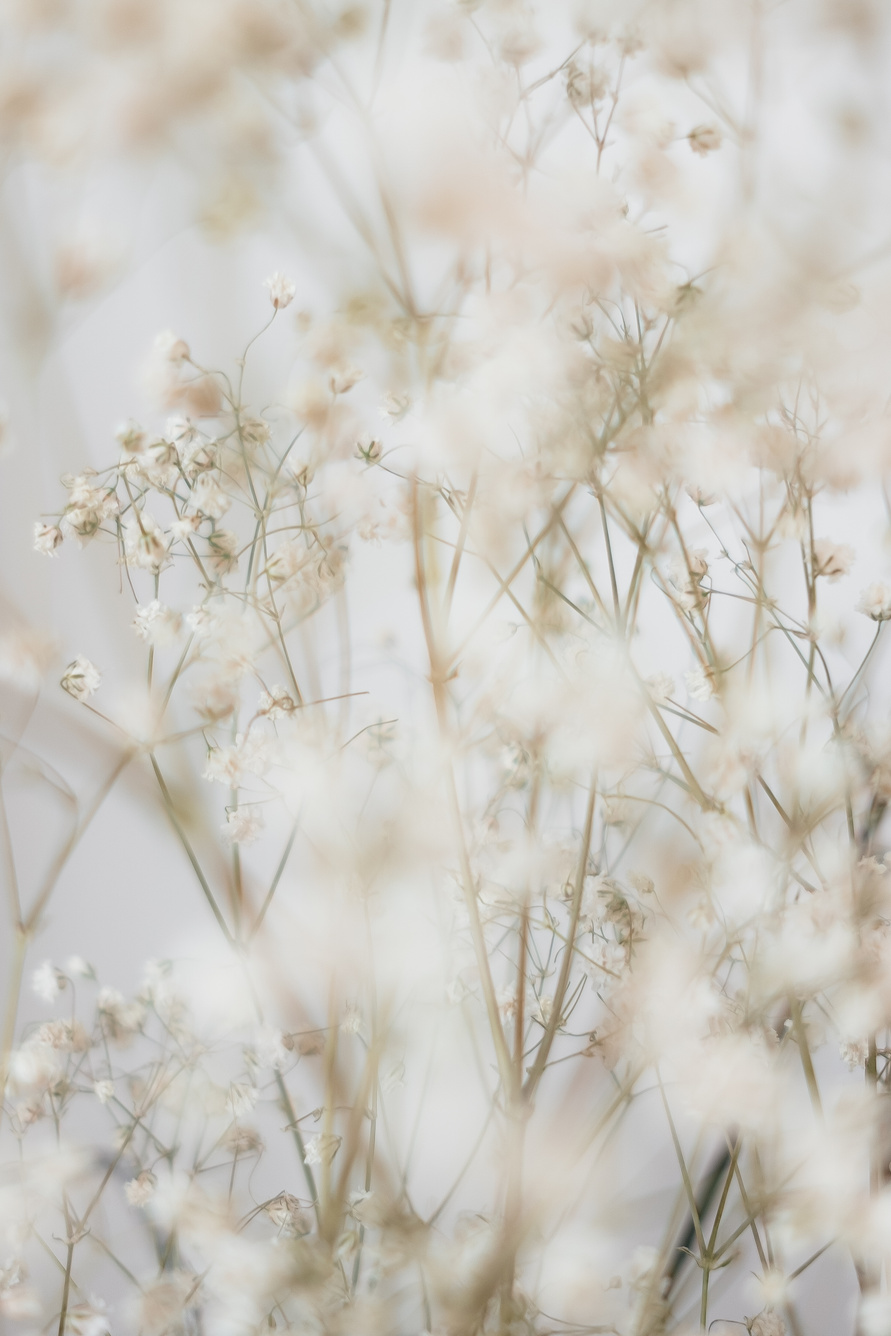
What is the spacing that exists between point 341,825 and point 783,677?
301mm

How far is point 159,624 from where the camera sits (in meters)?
0.44

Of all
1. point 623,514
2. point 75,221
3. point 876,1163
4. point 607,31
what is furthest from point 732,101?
point 876,1163

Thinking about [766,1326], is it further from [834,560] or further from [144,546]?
[144,546]

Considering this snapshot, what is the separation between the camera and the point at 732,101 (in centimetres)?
53

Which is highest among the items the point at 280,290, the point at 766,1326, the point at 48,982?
the point at 280,290

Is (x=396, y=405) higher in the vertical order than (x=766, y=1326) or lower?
higher

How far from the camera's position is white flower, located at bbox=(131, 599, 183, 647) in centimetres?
44

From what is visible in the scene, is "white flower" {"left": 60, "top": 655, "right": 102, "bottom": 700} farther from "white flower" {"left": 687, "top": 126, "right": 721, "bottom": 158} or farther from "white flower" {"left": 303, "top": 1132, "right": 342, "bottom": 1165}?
"white flower" {"left": 687, "top": 126, "right": 721, "bottom": 158}

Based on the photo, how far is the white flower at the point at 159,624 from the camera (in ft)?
1.43

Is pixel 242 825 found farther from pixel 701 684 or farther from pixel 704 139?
pixel 704 139

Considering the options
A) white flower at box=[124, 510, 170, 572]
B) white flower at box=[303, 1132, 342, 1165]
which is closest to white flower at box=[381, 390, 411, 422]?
white flower at box=[124, 510, 170, 572]

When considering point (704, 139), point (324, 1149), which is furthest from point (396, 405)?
point (324, 1149)

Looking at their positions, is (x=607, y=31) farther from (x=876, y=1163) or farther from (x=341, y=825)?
(x=876, y=1163)

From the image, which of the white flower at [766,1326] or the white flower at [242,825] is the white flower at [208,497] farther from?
the white flower at [766,1326]
